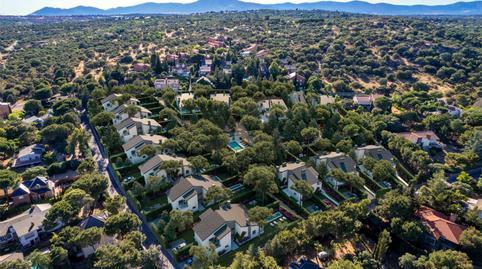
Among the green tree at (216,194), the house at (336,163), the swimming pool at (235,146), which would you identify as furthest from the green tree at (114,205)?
the house at (336,163)

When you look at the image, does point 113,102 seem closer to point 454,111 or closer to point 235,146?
point 235,146

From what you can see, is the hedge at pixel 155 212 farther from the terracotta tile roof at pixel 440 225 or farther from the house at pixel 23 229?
the terracotta tile roof at pixel 440 225

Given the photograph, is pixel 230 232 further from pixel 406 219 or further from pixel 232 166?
pixel 406 219

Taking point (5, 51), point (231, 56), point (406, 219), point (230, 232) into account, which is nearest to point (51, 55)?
point (5, 51)

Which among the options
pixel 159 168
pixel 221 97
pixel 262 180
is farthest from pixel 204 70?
pixel 262 180

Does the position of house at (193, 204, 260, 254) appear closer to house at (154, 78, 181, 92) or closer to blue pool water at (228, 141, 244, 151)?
blue pool water at (228, 141, 244, 151)

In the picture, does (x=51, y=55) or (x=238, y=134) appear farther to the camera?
(x=51, y=55)
